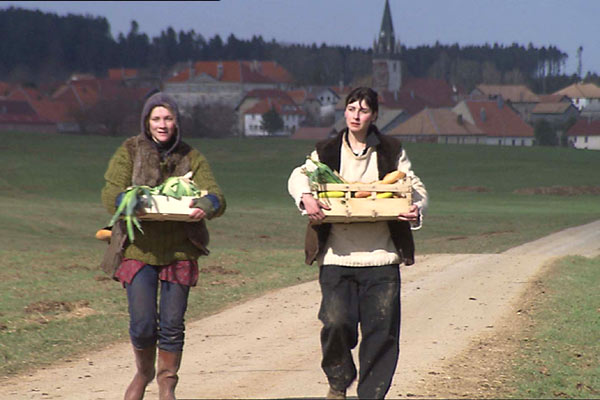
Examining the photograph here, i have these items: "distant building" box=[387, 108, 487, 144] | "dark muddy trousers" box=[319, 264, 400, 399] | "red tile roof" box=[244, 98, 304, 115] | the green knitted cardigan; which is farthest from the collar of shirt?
"red tile roof" box=[244, 98, 304, 115]

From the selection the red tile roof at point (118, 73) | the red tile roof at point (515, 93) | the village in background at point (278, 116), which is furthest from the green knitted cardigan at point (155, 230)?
the red tile roof at point (515, 93)

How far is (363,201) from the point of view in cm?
753

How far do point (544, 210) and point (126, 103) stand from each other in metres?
92.6

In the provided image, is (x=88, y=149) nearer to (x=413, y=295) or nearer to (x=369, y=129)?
(x=413, y=295)

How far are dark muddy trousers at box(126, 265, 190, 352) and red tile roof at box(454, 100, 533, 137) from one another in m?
145

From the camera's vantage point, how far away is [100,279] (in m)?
19.1

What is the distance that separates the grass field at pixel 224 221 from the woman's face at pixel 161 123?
12.9 ft

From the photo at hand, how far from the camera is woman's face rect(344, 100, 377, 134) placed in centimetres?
770

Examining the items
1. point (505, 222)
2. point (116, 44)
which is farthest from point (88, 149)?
point (116, 44)

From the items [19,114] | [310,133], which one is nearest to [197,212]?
[19,114]

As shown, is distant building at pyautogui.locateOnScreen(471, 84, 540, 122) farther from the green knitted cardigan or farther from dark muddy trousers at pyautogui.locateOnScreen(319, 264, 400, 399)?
the green knitted cardigan

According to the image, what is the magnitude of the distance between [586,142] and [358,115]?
351 feet

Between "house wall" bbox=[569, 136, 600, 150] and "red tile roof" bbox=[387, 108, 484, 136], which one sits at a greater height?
"house wall" bbox=[569, 136, 600, 150]

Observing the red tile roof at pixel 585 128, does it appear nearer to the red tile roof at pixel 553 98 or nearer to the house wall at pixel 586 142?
the house wall at pixel 586 142
